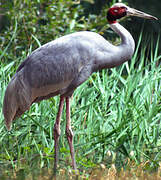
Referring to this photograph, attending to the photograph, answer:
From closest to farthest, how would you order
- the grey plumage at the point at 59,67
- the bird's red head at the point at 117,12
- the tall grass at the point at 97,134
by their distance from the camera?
the grey plumage at the point at 59,67
the tall grass at the point at 97,134
the bird's red head at the point at 117,12

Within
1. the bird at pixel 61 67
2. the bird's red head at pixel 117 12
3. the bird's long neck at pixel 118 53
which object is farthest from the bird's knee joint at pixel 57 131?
the bird's red head at pixel 117 12

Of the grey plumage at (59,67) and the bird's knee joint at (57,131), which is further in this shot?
the bird's knee joint at (57,131)

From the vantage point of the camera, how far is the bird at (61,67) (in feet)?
12.0

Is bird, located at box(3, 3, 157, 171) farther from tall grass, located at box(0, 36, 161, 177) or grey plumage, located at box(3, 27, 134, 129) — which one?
tall grass, located at box(0, 36, 161, 177)

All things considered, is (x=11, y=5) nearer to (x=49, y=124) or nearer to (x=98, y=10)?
(x=49, y=124)

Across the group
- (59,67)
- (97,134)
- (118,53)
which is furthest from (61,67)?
(97,134)

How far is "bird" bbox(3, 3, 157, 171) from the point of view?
12.0ft

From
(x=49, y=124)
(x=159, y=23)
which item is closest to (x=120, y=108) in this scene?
(x=49, y=124)

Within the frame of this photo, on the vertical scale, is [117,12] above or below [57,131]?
above

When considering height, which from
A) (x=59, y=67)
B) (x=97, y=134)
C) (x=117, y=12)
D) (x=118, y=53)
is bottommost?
(x=97, y=134)

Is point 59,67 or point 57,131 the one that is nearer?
point 59,67

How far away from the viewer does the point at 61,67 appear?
3729mm

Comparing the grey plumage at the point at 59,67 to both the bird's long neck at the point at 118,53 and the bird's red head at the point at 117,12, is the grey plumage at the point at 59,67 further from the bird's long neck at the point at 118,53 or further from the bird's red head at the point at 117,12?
the bird's red head at the point at 117,12

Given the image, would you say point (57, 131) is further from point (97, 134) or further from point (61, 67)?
point (61, 67)
